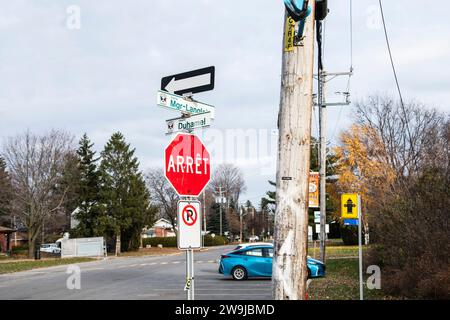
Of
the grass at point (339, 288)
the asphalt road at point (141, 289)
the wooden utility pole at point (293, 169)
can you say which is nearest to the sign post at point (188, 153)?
the wooden utility pole at point (293, 169)

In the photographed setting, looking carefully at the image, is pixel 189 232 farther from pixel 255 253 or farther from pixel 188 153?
pixel 255 253

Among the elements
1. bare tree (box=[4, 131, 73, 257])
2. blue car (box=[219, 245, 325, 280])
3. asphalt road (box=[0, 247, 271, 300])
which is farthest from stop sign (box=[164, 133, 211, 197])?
bare tree (box=[4, 131, 73, 257])

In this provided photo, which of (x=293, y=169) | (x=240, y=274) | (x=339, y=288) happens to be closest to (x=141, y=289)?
(x=240, y=274)

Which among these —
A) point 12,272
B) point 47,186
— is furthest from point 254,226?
point 12,272

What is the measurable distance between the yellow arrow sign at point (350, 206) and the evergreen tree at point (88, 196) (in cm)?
4568

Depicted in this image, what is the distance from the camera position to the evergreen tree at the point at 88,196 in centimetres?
5770

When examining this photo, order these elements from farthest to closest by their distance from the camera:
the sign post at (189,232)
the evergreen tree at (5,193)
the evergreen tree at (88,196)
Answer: the evergreen tree at (88,196) < the evergreen tree at (5,193) < the sign post at (189,232)

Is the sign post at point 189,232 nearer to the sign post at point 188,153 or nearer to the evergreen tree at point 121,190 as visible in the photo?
the sign post at point 188,153

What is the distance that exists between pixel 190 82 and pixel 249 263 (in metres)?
15.5

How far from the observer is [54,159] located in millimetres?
48406

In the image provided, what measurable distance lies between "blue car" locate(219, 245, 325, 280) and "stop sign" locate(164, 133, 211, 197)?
15105 millimetres

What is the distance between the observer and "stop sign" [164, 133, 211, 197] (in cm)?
680
